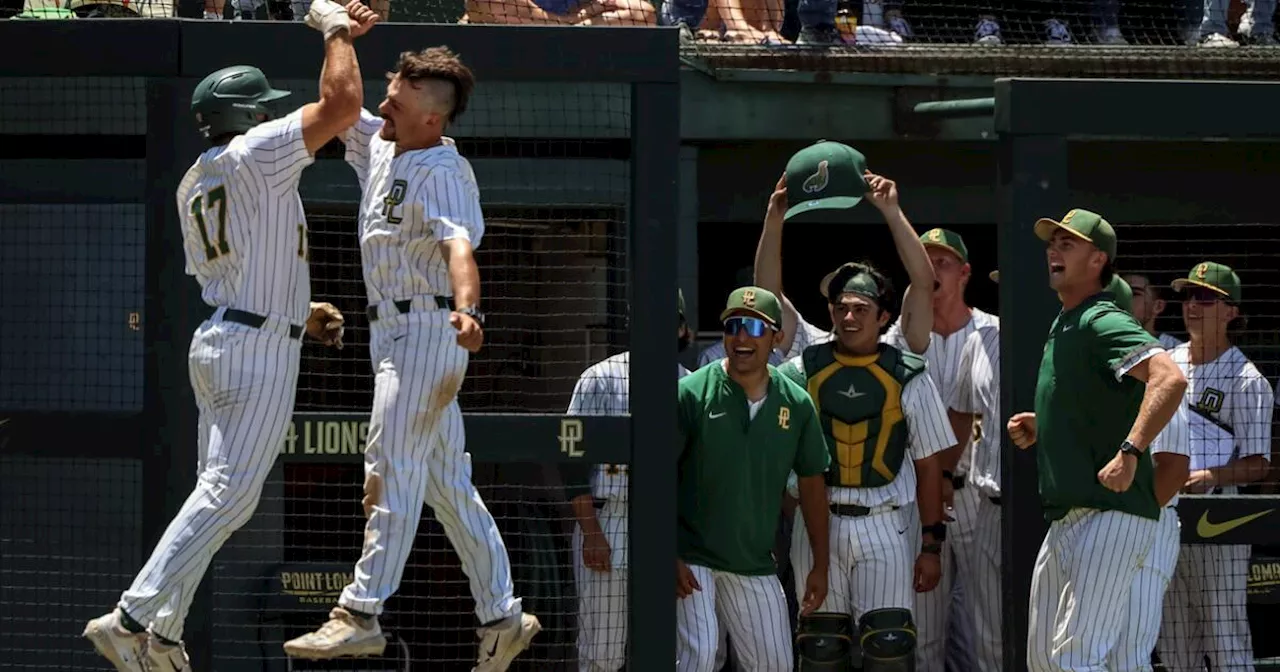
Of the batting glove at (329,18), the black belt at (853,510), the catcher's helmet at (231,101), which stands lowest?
the black belt at (853,510)

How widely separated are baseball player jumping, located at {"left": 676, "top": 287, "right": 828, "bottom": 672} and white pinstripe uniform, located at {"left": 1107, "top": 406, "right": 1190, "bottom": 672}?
108 cm

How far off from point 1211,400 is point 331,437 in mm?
3495

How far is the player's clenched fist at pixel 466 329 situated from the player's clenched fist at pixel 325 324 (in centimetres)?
97

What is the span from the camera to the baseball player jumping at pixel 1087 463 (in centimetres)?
589

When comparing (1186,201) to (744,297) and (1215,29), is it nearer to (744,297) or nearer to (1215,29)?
(1215,29)

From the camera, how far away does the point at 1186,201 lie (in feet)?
30.9

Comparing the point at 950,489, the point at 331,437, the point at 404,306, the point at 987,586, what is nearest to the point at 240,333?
the point at 404,306

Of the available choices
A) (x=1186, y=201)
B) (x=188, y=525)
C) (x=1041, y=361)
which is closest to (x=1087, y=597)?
(x=1041, y=361)

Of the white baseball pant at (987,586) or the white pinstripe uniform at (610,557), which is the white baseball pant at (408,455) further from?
the white baseball pant at (987,586)

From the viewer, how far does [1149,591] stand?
5988mm

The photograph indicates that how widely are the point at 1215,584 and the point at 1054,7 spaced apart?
13.5ft

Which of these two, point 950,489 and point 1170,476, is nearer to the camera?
point 1170,476

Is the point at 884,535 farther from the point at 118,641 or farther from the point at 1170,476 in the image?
the point at 118,641

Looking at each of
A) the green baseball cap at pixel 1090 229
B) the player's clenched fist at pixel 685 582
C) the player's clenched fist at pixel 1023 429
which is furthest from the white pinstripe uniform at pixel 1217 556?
the player's clenched fist at pixel 685 582
